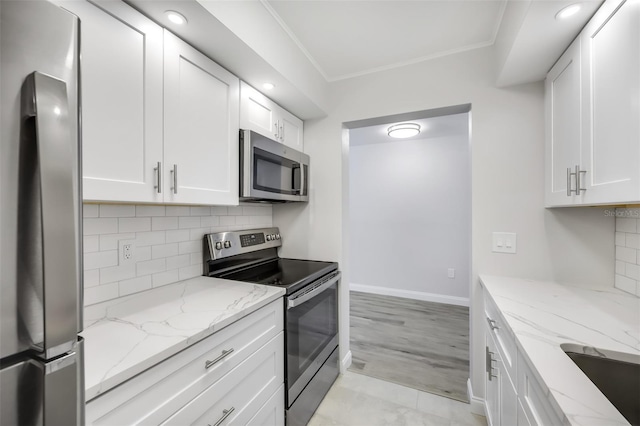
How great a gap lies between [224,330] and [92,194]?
2.32 ft

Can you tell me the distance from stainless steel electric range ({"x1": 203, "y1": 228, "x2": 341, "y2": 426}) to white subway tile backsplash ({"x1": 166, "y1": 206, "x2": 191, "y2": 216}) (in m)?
0.20

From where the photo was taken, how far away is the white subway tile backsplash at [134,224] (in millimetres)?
1342

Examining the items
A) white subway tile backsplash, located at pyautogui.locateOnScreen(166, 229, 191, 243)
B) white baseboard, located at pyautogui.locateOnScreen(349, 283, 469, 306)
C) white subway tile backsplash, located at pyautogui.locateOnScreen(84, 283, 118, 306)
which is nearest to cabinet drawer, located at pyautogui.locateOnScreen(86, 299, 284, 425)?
white subway tile backsplash, located at pyautogui.locateOnScreen(84, 283, 118, 306)

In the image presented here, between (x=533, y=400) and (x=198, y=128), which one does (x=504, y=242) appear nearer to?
(x=533, y=400)

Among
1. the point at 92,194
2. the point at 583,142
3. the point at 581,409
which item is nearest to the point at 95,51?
the point at 92,194

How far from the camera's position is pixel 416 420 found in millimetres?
1737

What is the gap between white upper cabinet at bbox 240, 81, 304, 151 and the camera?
1.73 metres

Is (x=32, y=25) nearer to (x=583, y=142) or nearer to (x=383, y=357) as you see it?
(x=583, y=142)

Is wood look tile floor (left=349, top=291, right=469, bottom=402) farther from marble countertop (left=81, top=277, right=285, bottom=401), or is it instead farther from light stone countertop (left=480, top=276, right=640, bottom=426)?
marble countertop (left=81, top=277, right=285, bottom=401)

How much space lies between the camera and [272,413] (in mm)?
1420

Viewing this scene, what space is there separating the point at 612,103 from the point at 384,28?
4.00 feet

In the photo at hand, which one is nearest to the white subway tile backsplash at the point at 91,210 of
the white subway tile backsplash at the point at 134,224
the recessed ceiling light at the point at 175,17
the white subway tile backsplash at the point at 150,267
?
the white subway tile backsplash at the point at 134,224

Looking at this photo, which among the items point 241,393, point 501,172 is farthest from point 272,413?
point 501,172

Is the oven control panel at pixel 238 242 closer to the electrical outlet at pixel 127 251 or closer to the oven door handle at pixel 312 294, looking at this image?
the electrical outlet at pixel 127 251
